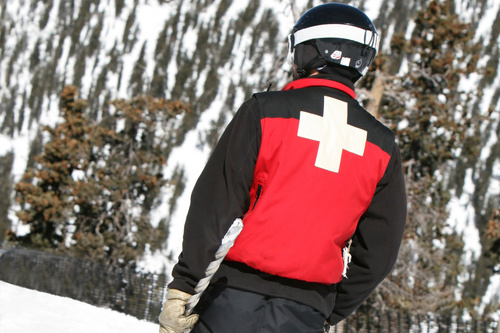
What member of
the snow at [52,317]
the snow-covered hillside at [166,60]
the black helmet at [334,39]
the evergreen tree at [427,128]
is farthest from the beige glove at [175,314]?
the snow-covered hillside at [166,60]

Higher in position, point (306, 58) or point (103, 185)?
point (306, 58)

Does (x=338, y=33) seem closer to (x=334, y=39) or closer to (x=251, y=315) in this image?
(x=334, y=39)

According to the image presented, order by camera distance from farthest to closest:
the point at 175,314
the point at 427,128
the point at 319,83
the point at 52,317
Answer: the point at 427,128 < the point at 52,317 < the point at 319,83 < the point at 175,314

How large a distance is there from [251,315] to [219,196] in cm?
33

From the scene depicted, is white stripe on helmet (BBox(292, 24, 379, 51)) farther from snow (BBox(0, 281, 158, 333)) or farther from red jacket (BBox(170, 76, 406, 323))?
snow (BBox(0, 281, 158, 333))

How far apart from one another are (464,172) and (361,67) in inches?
2349

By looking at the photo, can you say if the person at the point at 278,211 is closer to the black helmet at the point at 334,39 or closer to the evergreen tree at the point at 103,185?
the black helmet at the point at 334,39

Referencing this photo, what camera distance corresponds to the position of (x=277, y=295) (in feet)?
6.14

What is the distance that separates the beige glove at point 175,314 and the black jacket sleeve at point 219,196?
0.02 m

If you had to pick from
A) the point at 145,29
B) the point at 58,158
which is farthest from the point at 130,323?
the point at 145,29

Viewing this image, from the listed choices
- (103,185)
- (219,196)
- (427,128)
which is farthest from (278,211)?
(103,185)

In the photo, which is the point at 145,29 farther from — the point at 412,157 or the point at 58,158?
the point at 412,157

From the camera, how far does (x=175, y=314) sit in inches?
72.4

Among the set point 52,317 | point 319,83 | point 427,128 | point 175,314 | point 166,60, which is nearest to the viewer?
point 175,314
